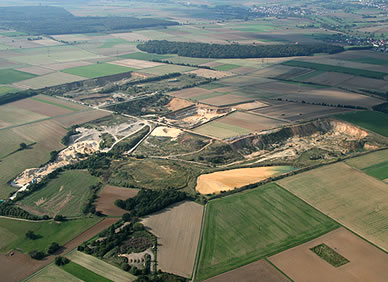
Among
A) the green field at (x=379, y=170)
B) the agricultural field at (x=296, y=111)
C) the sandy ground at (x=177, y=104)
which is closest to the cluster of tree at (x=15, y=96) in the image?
the sandy ground at (x=177, y=104)

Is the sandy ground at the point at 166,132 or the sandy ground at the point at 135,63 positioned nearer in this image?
the sandy ground at the point at 166,132

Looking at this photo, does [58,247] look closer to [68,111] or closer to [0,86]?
[68,111]

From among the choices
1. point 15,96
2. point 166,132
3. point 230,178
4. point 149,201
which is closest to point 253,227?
point 149,201

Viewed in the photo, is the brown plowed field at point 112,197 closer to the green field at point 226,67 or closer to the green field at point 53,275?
the green field at point 53,275

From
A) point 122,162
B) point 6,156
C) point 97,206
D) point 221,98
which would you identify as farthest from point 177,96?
point 97,206

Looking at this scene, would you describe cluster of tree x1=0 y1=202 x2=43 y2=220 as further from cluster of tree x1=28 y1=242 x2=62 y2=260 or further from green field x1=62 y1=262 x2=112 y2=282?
green field x1=62 y1=262 x2=112 y2=282

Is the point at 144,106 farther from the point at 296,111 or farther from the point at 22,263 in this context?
the point at 22,263
